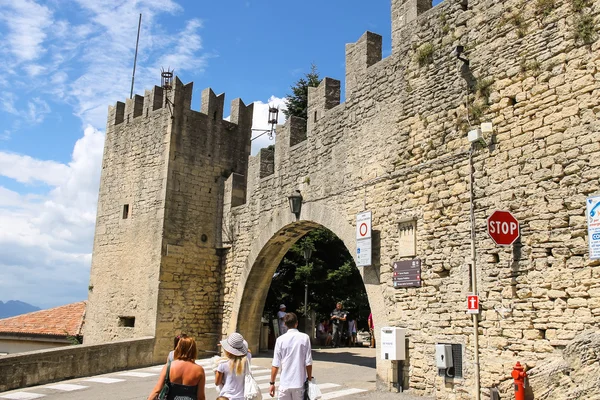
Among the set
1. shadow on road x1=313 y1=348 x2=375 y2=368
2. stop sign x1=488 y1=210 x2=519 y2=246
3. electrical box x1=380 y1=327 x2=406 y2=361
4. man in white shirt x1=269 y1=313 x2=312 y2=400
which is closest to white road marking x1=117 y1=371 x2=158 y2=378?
shadow on road x1=313 y1=348 x2=375 y2=368

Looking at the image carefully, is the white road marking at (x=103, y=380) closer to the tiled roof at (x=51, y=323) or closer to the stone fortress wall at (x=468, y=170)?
the stone fortress wall at (x=468, y=170)

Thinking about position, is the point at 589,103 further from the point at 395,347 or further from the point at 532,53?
the point at 395,347

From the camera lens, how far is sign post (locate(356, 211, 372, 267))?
9359 millimetres

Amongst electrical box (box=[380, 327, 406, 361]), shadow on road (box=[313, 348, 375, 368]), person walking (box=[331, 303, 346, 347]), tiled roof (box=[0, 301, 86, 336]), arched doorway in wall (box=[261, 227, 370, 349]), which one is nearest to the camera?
electrical box (box=[380, 327, 406, 361])

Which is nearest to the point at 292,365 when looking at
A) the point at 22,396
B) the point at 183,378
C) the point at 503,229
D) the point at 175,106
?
the point at 183,378

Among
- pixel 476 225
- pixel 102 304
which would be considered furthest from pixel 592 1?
pixel 102 304

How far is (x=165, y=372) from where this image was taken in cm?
445

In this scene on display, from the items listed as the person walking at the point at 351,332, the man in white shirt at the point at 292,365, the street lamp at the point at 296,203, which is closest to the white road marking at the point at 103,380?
the street lamp at the point at 296,203

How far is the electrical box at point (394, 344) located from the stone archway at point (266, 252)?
243 centimetres

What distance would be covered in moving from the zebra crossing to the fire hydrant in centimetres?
269

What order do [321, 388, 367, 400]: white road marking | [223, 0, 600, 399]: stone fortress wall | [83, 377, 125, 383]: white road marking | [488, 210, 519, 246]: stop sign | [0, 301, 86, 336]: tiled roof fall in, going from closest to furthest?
1. [223, 0, 600, 399]: stone fortress wall
2. [488, 210, 519, 246]: stop sign
3. [321, 388, 367, 400]: white road marking
4. [83, 377, 125, 383]: white road marking
5. [0, 301, 86, 336]: tiled roof

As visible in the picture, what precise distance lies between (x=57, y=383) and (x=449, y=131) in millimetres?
8397

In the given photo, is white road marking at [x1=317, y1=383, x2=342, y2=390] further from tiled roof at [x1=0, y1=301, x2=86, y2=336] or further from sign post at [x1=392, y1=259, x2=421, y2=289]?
tiled roof at [x1=0, y1=301, x2=86, y2=336]

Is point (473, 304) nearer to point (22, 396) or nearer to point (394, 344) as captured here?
point (394, 344)
